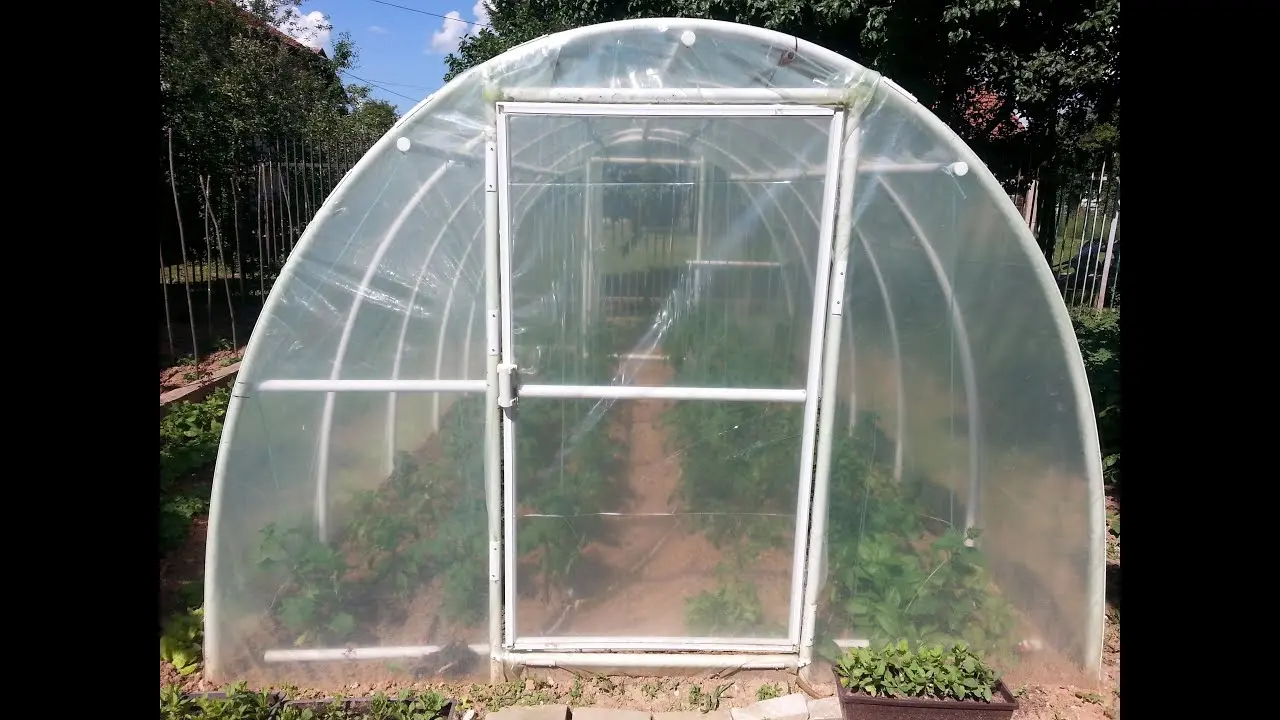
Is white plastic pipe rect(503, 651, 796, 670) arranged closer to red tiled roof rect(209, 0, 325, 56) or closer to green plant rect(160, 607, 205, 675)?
green plant rect(160, 607, 205, 675)

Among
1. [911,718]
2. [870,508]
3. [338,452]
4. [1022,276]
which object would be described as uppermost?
[1022,276]

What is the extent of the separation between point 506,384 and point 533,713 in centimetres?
145

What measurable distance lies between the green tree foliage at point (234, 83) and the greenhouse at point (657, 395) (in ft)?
13.7

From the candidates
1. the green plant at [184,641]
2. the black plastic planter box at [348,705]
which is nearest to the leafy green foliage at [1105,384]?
the black plastic planter box at [348,705]

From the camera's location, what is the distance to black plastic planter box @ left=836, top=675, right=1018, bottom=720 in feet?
9.52

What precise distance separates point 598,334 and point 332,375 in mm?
1166

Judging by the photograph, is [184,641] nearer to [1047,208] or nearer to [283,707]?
[283,707]

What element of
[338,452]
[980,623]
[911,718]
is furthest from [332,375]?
[980,623]

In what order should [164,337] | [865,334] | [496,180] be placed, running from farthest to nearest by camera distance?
[164,337]
[865,334]
[496,180]

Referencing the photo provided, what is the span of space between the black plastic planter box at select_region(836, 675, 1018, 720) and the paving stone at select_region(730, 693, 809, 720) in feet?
0.71

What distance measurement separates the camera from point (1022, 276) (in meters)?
2.98

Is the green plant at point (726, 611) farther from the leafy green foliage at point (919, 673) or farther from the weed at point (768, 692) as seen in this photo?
the leafy green foliage at point (919, 673)

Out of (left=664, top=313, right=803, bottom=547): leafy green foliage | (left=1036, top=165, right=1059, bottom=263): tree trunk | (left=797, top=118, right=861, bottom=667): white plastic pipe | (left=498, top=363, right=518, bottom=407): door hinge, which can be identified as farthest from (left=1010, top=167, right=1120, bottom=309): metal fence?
(left=498, top=363, right=518, bottom=407): door hinge

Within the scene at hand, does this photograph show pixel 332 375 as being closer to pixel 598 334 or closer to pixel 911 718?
pixel 598 334
